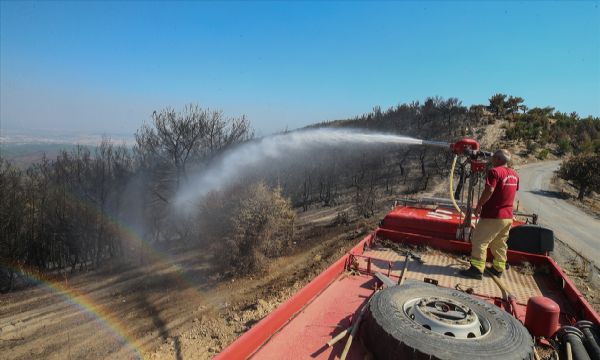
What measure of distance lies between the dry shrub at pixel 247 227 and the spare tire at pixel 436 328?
14106mm

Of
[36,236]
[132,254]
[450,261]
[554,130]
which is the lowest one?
[132,254]

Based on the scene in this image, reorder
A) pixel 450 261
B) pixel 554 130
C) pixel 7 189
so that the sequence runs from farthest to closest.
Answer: pixel 554 130 → pixel 7 189 → pixel 450 261

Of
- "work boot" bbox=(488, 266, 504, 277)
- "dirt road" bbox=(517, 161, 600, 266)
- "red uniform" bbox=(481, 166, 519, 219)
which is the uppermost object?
"red uniform" bbox=(481, 166, 519, 219)

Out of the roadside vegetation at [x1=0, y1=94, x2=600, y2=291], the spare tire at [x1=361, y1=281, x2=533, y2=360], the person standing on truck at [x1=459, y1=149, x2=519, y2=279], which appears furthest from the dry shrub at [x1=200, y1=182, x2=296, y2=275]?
the spare tire at [x1=361, y1=281, x2=533, y2=360]

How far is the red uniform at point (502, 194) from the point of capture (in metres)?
4.93

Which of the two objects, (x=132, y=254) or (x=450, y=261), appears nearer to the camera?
(x=450, y=261)

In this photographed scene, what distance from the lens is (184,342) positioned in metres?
9.98

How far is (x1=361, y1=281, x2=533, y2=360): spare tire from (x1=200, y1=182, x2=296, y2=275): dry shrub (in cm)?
1411

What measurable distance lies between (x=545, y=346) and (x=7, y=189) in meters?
29.3

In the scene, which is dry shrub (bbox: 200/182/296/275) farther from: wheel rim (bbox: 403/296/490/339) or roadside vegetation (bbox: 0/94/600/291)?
wheel rim (bbox: 403/296/490/339)

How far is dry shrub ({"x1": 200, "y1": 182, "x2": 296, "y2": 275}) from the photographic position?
17188 millimetres

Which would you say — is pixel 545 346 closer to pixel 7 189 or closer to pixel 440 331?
pixel 440 331

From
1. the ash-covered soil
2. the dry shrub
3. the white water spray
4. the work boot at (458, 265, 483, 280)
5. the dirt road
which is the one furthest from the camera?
the white water spray

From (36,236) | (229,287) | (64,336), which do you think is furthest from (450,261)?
(36,236)
